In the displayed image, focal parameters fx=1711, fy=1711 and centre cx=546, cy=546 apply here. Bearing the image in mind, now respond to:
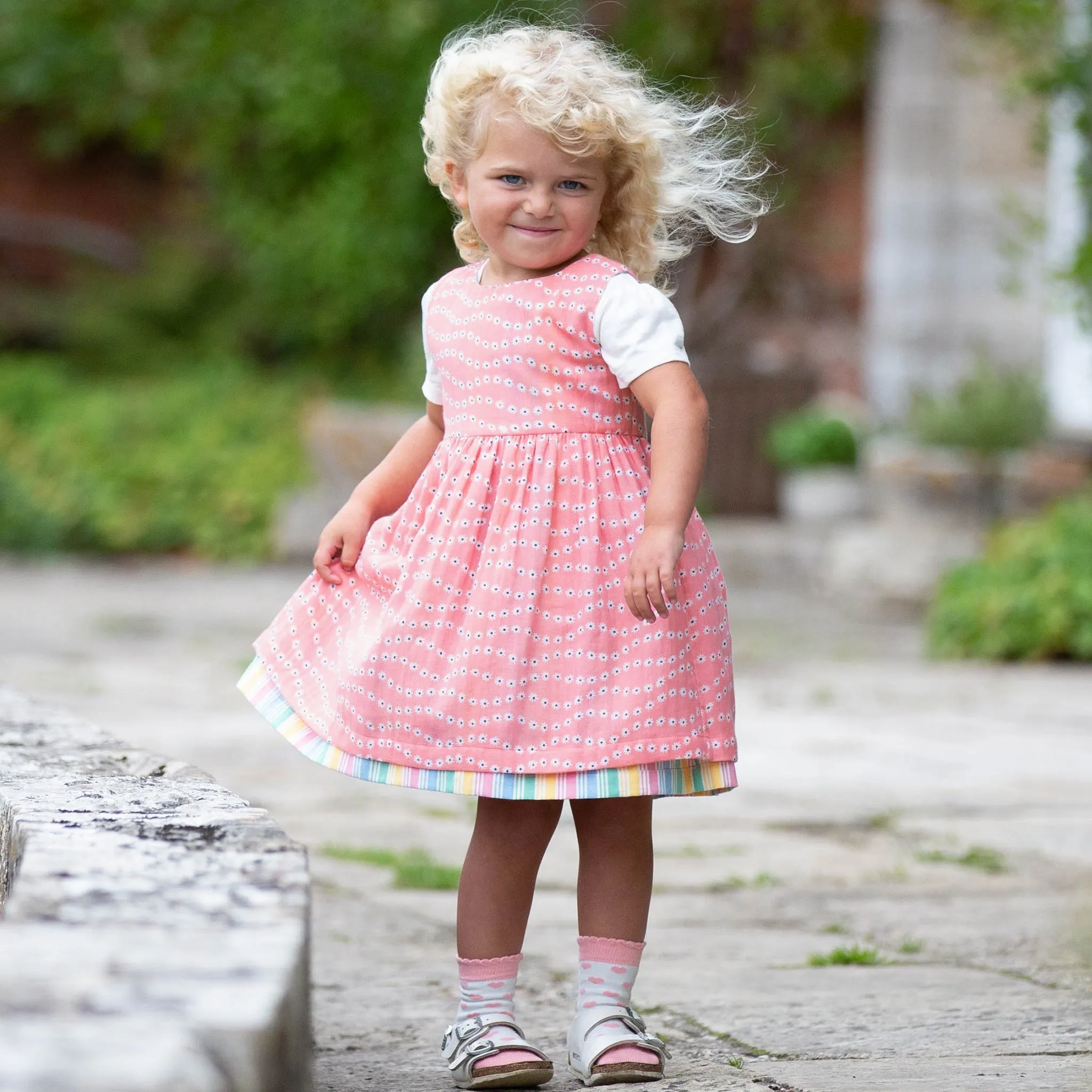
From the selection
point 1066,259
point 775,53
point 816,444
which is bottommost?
point 816,444

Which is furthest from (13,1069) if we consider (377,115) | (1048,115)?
(377,115)

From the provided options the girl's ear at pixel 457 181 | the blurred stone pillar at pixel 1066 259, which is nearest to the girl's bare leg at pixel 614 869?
the girl's ear at pixel 457 181

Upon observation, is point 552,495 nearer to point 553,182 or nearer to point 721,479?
point 553,182

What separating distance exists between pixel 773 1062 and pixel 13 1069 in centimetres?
120

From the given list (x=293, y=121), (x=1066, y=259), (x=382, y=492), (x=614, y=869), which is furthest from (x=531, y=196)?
(x=293, y=121)

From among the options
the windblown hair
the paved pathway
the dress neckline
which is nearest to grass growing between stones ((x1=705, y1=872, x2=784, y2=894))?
the paved pathway

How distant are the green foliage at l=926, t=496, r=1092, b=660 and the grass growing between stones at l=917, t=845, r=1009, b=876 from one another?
109 inches

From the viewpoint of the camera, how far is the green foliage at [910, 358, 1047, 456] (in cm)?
780

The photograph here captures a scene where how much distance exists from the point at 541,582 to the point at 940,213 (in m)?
7.86

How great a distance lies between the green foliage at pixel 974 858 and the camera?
3441 millimetres

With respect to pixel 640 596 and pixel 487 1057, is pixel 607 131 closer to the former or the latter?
pixel 640 596

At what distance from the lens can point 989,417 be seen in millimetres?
7781

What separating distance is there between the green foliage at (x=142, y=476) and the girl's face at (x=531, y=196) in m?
7.74

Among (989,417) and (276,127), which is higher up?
(276,127)
